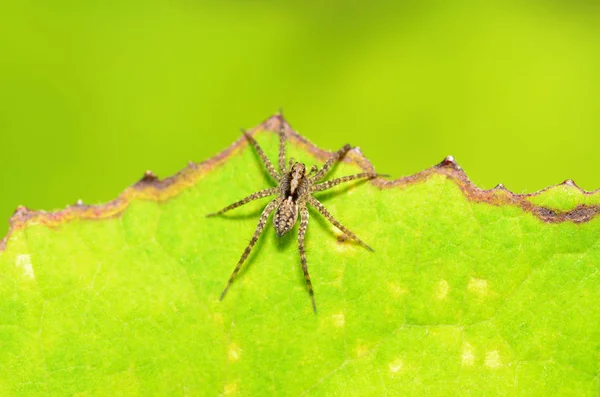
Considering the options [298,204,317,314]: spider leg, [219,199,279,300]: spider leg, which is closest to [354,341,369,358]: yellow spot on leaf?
[298,204,317,314]: spider leg

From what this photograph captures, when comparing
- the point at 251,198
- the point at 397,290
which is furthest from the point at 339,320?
the point at 251,198

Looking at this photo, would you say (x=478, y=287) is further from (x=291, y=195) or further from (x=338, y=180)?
(x=291, y=195)

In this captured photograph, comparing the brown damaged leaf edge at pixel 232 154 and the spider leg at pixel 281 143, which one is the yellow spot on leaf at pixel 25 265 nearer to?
the brown damaged leaf edge at pixel 232 154

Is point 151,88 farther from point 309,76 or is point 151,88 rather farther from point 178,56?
point 309,76

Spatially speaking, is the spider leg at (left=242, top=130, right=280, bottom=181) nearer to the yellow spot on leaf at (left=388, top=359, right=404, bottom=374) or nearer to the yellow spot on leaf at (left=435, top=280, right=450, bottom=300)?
the yellow spot on leaf at (left=435, top=280, right=450, bottom=300)

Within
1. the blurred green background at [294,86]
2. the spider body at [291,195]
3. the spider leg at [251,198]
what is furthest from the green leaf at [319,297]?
the blurred green background at [294,86]

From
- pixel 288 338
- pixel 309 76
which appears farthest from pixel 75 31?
pixel 288 338

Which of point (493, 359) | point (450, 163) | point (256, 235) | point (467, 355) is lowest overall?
point (493, 359)
